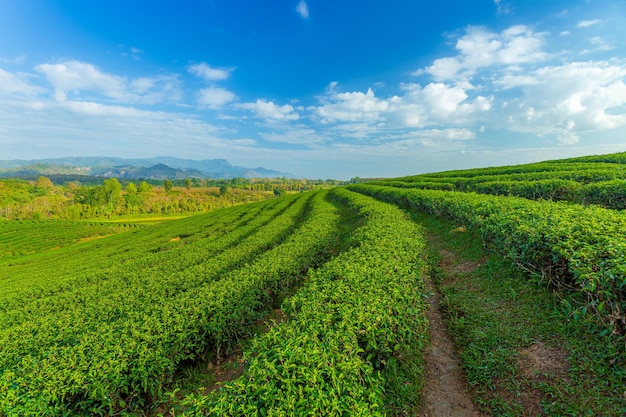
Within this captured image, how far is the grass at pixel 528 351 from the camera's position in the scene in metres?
4.16

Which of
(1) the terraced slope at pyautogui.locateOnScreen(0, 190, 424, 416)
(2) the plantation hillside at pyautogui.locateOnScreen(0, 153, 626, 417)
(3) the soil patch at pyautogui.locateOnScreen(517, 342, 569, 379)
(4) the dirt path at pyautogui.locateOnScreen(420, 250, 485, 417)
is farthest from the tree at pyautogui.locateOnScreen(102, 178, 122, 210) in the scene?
Result: (3) the soil patch at pyautogui.locateOnScreen(517, 342, 569, 379)

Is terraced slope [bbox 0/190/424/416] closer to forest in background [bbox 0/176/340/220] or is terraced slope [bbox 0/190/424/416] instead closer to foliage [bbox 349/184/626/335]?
foliage [bbox 349/184/626/335]

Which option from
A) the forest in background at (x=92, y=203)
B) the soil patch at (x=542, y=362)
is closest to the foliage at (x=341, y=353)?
the soil patch at (x=542, y=362)

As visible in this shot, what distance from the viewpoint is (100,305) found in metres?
9.19

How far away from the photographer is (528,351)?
17.1ft

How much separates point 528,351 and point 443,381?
69.5 inches

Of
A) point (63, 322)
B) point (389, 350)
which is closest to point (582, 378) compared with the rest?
point (389, 350)

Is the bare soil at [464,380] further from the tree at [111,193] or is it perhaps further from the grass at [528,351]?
the tree at [111,193]

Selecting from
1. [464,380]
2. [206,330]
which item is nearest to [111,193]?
[206,330]

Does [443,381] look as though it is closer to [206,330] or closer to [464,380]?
[464,380]

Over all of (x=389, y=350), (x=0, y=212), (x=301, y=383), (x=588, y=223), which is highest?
(x=588, y=223)

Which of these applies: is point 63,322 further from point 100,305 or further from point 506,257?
point 506,257

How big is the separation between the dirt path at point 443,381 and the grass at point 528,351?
0.18 metres

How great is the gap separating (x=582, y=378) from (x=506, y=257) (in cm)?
412
